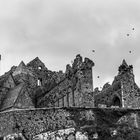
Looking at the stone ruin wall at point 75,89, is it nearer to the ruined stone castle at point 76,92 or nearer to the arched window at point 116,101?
the ruined stone castle at point 76,92

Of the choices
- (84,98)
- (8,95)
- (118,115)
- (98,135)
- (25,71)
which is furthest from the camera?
(25,71)

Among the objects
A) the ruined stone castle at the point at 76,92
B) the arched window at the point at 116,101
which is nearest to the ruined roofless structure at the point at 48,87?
the ruined stone castle at the point at 76,92

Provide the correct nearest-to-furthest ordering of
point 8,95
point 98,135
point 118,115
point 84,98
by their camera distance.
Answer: point 98,135, point 118,115, point 84,98, point 8,95

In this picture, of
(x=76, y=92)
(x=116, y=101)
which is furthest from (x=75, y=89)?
(x=116, y=101)

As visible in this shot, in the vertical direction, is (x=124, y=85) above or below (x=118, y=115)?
above

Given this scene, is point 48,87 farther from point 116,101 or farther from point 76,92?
point 116,101

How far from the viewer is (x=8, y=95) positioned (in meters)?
61.1

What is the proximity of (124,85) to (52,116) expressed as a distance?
45.6 ft

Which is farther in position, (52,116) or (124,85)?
(124,85)

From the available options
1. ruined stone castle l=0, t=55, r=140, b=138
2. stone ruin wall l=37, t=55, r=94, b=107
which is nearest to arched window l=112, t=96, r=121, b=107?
ruined stone castle l=0, t=55, r=140, b=138

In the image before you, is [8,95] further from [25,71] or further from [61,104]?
[25,71]

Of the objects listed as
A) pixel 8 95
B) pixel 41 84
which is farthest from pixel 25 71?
pixel 8 95

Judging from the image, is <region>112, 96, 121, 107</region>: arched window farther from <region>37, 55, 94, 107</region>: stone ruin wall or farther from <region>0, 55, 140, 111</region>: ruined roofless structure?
<region>37, 55, 94, 107</region>: stone ruin wall

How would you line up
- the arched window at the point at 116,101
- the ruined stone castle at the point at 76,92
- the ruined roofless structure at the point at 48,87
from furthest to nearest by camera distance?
the arched window at the point at 116,101
the ruined roofless structure at the point at 48,87
the ruined stone castle at the point at 76,92
